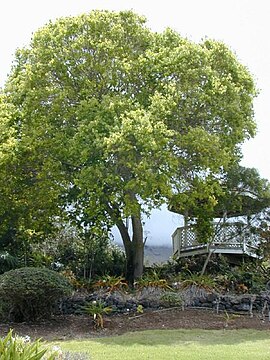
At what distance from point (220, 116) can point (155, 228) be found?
706 centimetres

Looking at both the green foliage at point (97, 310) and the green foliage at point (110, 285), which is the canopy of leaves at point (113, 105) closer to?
the green foliage at point (110, 285)

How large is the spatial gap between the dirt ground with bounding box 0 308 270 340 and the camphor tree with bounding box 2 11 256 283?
3.07 metres

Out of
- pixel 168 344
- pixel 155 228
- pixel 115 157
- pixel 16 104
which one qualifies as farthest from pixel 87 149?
pixel 155 228

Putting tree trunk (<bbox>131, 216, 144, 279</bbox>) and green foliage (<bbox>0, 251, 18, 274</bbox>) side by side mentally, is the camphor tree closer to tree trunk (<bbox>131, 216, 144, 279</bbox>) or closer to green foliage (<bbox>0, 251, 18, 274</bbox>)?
tree trunk (<bbox>131, 216, 144, 279</bbox>)

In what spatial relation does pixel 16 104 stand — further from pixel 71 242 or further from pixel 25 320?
pixel 25 320

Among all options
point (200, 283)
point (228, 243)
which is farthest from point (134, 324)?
point (228, 243)

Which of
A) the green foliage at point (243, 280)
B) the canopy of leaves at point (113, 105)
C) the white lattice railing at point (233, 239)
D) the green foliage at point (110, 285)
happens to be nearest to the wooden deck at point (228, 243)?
the white lattice railing at point (233, 239)

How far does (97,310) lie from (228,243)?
7.01 m

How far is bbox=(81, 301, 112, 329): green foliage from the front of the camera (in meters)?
12.7

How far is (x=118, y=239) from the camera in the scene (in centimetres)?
2067

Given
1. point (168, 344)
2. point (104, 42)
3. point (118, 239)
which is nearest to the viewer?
point (168, 344)

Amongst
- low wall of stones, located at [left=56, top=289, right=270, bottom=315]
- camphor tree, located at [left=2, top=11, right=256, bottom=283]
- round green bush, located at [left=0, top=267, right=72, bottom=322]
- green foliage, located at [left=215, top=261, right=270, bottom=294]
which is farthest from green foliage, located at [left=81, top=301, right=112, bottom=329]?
green foliage, located at [left=215, top=261, right=270, bottom=294]

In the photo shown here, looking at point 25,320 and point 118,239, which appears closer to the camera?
point 25,320

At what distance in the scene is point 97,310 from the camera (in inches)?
521
